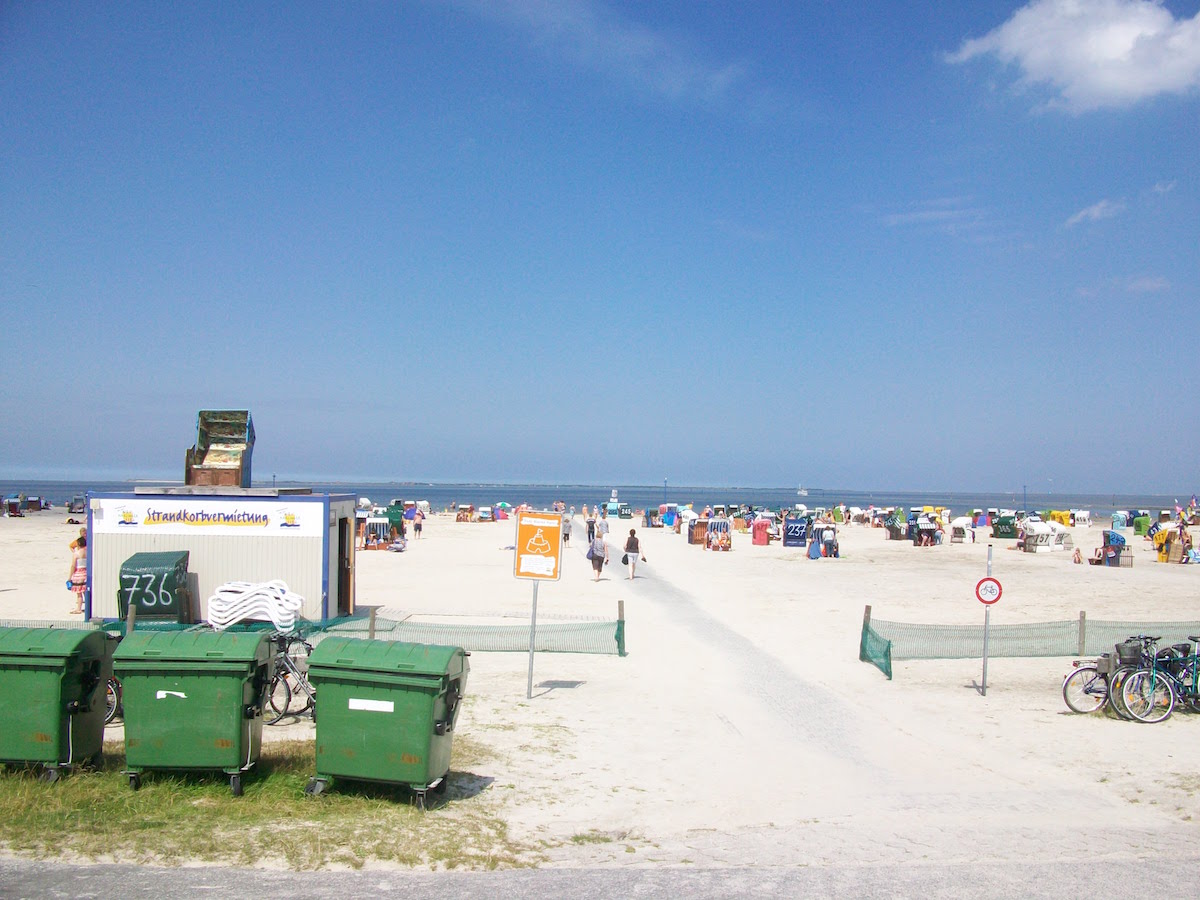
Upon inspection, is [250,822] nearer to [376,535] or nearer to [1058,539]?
[376,535]

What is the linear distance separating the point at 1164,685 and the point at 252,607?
12.4m

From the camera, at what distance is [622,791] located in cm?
815

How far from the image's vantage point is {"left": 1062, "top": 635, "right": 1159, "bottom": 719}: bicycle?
36.9ft

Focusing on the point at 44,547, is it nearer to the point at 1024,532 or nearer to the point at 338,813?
the point at 338,813

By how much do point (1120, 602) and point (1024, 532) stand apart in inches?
766

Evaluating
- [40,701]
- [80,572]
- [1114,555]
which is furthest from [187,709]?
[1114,555]

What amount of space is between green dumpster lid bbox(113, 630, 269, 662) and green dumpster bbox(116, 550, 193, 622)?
9.40m

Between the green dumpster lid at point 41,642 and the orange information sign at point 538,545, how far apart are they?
5.42 meters

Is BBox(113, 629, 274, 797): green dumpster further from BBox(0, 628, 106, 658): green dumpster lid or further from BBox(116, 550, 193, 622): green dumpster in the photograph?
BBox(116, 550, 193, 622): green dumpster

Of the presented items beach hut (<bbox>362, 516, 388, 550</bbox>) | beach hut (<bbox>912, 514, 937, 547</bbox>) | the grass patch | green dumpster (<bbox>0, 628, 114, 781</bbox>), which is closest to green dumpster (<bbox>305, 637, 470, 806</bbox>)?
the grass patch

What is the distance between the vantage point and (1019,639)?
1546cm

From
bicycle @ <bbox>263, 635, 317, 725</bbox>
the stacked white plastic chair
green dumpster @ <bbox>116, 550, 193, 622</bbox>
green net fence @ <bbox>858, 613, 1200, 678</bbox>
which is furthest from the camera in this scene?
green dumpster @ <bbox>116, 550, 193, 622</bbox>

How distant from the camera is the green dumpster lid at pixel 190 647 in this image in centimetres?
729

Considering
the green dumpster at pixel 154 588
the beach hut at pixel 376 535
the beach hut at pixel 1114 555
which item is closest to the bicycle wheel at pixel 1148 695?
the green dumpster at pixel 154 588
